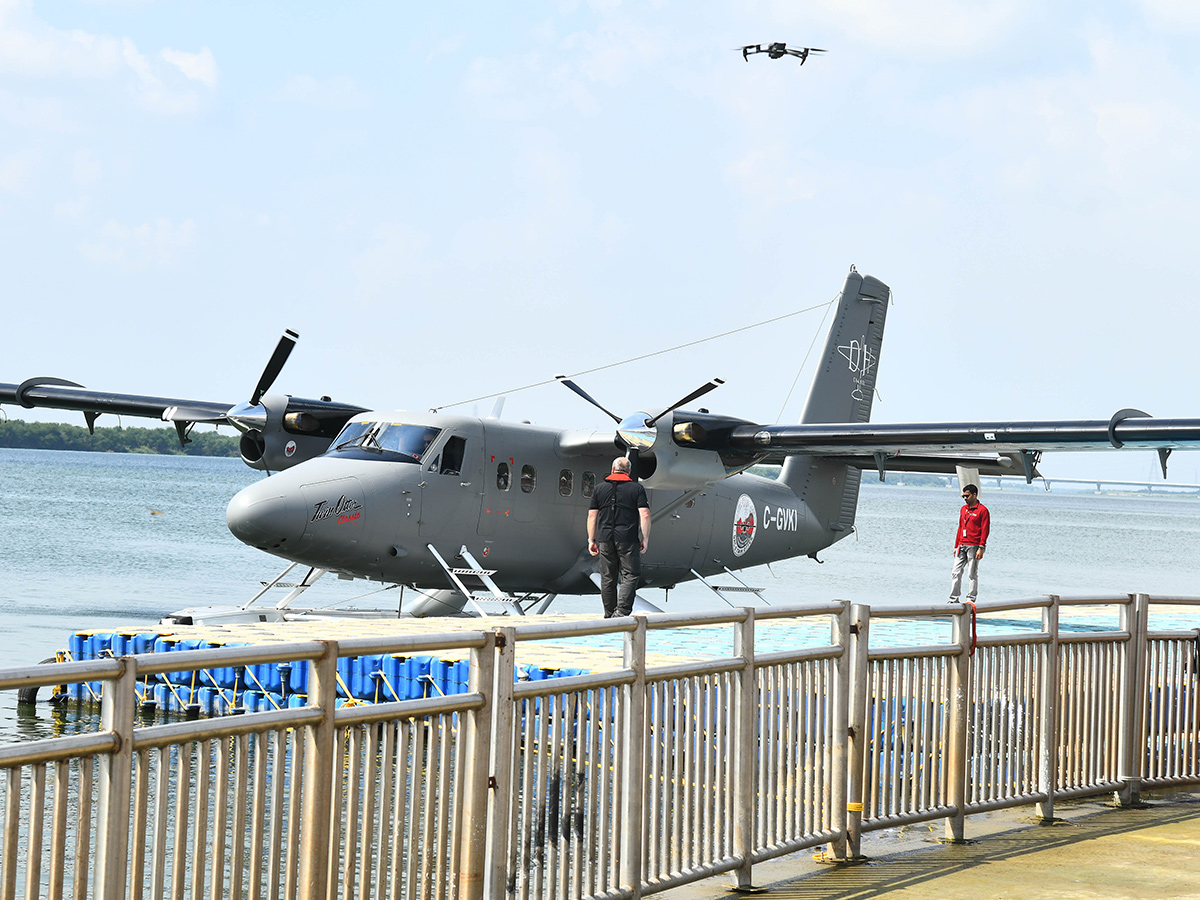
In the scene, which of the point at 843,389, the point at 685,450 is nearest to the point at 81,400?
the point at 685,450

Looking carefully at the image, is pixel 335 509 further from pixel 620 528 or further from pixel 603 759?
pixel 603 759

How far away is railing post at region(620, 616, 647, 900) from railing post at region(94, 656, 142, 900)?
7.61 ft

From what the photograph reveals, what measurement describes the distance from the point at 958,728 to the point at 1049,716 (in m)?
0.82

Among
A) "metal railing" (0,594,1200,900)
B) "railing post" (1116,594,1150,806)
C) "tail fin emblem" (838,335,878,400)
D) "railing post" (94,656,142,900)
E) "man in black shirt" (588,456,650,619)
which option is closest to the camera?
"railing post" (94,656,142,900)

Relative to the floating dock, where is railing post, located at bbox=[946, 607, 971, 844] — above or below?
above

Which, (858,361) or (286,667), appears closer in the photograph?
(286,667)

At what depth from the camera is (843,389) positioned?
2342 cm

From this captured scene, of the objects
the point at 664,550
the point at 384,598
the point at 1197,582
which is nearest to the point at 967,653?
the point at 664,550

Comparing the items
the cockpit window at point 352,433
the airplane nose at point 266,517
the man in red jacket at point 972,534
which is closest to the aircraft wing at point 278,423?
the cockpit window at point 352,433

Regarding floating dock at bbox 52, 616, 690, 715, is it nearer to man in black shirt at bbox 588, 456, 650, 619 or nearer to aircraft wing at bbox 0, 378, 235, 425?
man in black shirt at bbox 588, 456, 650, 619

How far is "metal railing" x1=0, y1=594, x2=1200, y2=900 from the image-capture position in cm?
375

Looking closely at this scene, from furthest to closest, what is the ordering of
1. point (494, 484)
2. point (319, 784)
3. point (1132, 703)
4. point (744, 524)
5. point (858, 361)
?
point (858, 361)
point (744, 524)
point (494, 484)
point (1132, 703)
point (319, 784)

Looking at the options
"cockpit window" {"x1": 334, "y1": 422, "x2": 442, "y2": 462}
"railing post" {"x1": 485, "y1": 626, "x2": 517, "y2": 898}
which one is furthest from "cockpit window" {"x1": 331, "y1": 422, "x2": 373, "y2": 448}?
"railing post" {"x1": 485, "y1": 626, "x2": 517, "y2": 898}

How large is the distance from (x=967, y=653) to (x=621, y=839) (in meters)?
2.53
